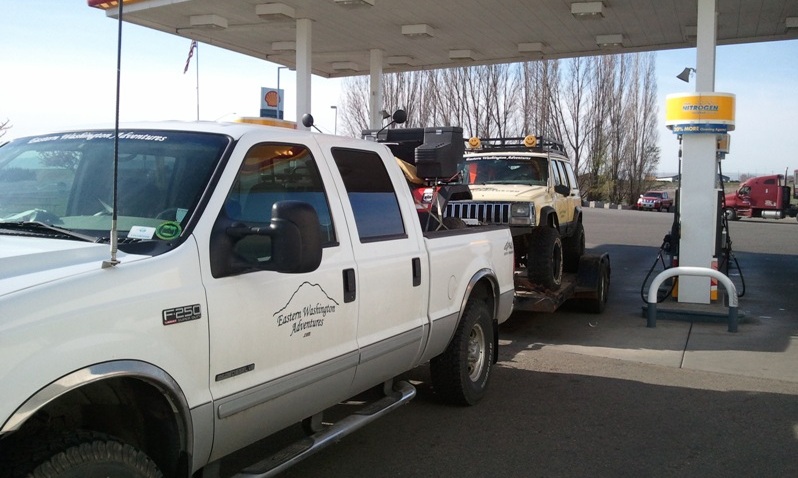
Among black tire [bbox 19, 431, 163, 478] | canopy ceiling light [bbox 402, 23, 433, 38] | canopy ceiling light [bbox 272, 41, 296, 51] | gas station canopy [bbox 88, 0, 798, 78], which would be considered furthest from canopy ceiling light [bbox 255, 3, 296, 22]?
black tire [bbox 19, 431, 163, 478]

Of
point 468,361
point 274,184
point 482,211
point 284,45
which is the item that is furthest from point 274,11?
point 274,184

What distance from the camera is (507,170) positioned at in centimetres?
1142

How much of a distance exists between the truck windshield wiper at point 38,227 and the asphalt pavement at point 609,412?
6.97ft

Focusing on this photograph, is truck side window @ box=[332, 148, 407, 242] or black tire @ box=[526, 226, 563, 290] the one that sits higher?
truck side window @ box=[332, 148, 407, 242]

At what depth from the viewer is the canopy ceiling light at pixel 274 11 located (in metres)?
13.5

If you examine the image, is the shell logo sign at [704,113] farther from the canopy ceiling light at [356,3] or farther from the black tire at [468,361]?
the black tire at [468,361]

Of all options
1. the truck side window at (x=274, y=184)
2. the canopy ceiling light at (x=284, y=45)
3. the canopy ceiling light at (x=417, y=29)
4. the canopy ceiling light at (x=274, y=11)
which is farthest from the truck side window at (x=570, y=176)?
the truck side window at (x=274, y=184)

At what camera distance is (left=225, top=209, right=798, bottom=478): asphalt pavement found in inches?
196

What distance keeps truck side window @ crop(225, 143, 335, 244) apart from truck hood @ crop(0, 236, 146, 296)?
2.31 ft

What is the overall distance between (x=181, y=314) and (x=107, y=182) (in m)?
1.02

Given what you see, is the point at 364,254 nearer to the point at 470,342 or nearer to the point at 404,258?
the point at 404,258

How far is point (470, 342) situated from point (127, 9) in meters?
10.4

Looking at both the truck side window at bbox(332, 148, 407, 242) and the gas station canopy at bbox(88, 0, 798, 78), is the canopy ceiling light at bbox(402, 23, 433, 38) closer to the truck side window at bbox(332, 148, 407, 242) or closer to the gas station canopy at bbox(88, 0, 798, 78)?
the gas station canopy at bbox(88, 0, 798, 78)

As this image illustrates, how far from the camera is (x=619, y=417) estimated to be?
6.05 metres
